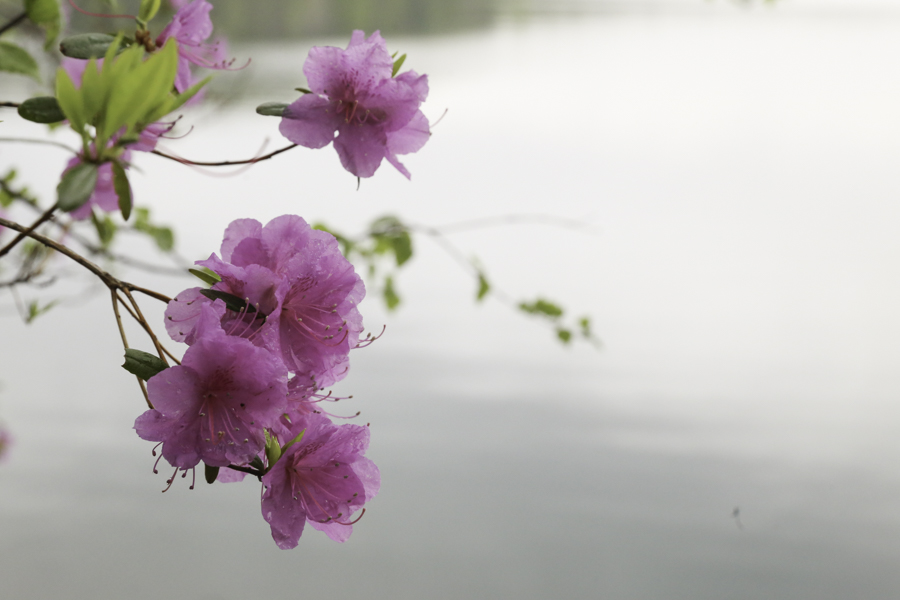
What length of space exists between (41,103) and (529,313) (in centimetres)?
79

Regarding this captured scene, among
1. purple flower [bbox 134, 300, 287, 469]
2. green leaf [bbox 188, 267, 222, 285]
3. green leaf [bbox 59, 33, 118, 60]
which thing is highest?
green leaf [bbox 59, 33, 118, 60]

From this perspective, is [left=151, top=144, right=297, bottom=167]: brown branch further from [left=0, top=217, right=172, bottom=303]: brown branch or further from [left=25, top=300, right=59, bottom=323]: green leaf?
[left=25, top=300, right=59, bottom=323]: green leaf

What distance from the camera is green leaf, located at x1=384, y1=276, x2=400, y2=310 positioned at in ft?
3.51

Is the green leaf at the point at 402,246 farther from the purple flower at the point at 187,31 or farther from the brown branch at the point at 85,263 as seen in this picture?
the brown branch at the point at 85,263

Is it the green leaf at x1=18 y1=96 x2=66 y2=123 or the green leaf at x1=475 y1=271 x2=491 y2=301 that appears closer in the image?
the green leaf at x1=18 y1=96 x2=66 y2=123

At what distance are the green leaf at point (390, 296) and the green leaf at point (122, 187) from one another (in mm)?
→ 756

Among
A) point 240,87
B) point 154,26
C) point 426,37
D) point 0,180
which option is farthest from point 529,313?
point 426,37

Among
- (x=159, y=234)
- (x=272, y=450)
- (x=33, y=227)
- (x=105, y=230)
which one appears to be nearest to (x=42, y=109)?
(x=33, y=227)

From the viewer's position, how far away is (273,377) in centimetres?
31

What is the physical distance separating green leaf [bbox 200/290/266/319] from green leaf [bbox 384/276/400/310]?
29.2 inches

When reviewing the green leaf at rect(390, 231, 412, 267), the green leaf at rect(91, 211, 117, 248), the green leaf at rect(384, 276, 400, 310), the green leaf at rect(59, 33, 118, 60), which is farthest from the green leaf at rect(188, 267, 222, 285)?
the green leaf at rect(384, 276, 400, 310)

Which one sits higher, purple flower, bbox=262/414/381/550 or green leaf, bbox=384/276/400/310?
green leaf, bbox=384/276/400/310

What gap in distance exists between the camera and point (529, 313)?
1.06 meters

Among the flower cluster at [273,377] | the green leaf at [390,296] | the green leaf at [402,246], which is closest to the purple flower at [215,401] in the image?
the flower cluster at [273,377]
